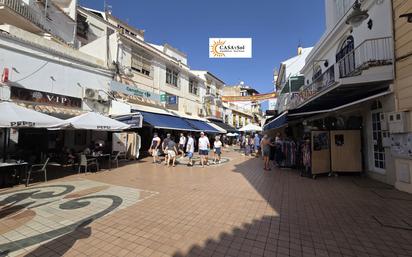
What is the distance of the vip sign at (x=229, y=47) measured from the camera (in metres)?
23.1

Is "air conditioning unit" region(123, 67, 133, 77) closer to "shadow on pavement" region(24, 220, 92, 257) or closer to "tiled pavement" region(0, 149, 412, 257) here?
"tiled pavement" region(0, 149, 412, 257)

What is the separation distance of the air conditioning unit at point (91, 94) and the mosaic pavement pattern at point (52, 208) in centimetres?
693

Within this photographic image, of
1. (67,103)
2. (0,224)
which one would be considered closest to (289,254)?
(0,224)

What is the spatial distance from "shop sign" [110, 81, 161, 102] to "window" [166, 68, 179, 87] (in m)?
3.39

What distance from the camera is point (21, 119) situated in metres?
7.46

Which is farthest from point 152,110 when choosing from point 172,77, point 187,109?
point 187,109

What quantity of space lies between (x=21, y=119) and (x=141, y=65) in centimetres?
1193

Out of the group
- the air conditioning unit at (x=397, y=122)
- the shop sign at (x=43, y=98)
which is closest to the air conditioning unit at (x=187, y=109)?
the shop sign at (x=43, y=98)

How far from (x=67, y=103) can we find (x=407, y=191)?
1545cm

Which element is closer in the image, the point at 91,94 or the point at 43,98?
the point at 43,98

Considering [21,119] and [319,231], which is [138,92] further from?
[319,231]

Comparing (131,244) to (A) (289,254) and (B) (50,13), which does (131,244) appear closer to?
(A) (289,254)

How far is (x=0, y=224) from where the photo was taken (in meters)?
4.52

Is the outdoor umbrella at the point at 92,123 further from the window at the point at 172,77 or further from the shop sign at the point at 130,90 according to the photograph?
the window at the point at 172,77
